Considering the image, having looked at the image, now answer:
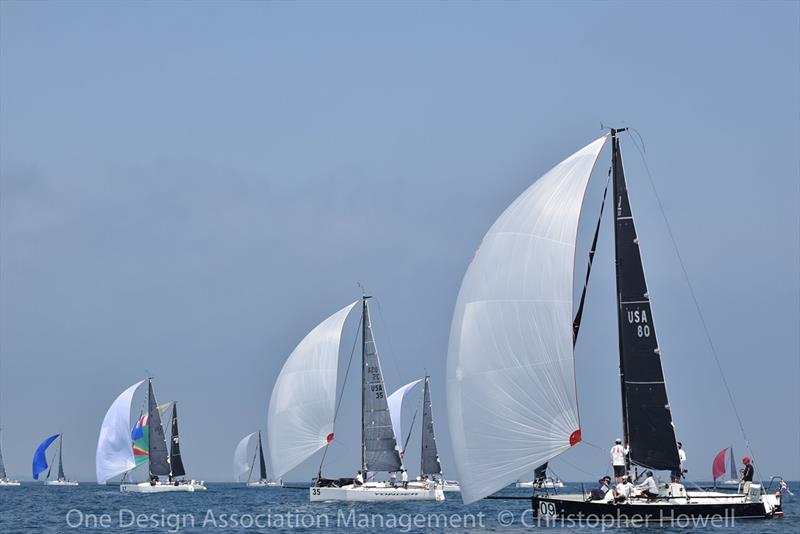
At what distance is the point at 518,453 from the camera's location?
31906 millimetres

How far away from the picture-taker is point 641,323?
34.1 meters

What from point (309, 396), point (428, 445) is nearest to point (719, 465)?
point (428, 445)

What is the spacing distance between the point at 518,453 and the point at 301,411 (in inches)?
1027

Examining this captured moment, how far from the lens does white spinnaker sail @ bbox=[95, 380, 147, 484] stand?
83.8 meters

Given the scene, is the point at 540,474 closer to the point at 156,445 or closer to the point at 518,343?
the point at 518,343

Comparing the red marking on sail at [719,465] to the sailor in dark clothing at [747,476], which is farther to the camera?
the red marking on sail at [719,465]

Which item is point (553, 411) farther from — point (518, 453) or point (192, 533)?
point (192, 533)

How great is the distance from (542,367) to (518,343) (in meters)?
0.91

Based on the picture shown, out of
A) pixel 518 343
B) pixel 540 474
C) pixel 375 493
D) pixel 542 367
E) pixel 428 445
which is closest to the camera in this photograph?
pixel 542 367

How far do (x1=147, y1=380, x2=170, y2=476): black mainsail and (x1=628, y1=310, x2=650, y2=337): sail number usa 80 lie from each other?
A: 181ft

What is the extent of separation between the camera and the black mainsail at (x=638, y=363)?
111 ft

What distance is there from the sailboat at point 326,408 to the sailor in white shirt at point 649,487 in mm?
22993

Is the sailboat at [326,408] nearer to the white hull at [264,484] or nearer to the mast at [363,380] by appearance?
the mast at [363,380]

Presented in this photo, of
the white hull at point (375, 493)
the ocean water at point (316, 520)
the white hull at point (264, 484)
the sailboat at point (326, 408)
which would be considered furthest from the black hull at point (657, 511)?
the white hull at point (264, 484)
